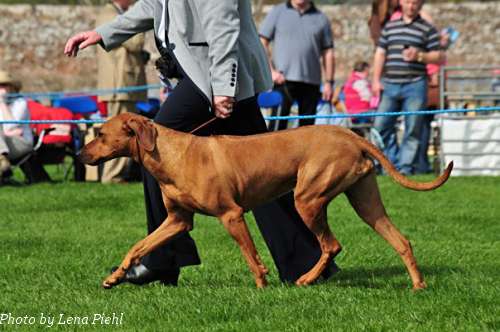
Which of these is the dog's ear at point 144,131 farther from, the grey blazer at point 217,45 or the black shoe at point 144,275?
the black shoe at point 144,275

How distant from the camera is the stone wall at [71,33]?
34.6 m

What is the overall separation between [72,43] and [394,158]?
374 inches

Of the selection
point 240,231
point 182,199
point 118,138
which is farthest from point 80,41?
point 240,231

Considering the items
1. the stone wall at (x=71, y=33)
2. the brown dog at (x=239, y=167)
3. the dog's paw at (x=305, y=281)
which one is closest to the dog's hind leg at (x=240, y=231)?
the brown dog at (x=239, y=167)

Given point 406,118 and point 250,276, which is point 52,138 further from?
point 250,276

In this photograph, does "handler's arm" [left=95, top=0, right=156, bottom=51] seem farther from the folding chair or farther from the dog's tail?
the folding chair

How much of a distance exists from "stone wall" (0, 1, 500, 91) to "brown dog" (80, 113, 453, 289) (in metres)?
27.0

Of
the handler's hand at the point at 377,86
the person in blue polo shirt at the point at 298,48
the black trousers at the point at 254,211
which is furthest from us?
the handler's hand at the point at 377,86

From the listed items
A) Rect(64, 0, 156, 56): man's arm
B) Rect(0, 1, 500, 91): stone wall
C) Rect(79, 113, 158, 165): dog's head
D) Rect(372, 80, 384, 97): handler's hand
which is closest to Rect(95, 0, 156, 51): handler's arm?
Rect(64, 0, 156, 56): man's arm

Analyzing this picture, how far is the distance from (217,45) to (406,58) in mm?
8039

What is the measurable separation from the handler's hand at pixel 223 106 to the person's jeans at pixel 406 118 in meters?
7.95

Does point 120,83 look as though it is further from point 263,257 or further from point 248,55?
point 248,55

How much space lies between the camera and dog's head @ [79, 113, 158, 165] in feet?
21.7

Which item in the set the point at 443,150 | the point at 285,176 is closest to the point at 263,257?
the point at 285,176
